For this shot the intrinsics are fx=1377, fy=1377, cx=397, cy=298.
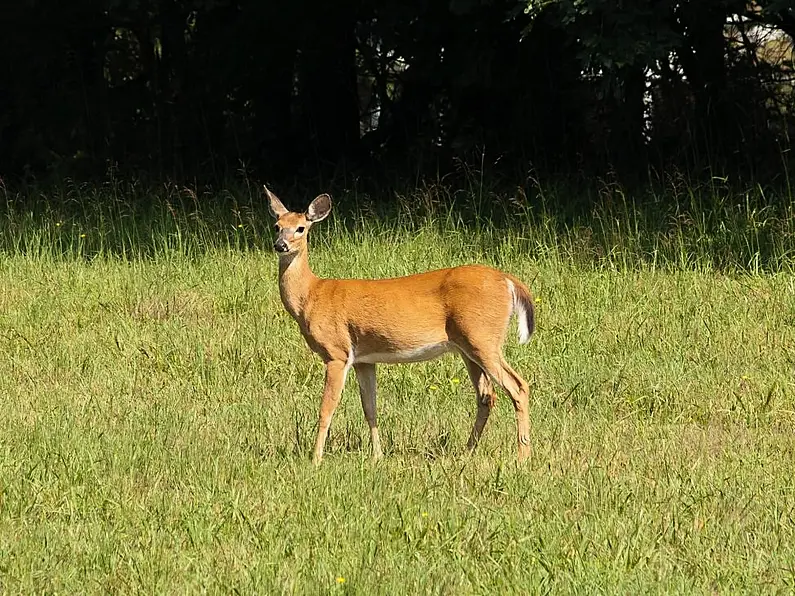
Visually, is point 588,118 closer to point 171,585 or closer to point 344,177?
point 344,177

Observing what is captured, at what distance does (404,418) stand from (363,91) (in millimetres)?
9499

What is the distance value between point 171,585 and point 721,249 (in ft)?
21.0

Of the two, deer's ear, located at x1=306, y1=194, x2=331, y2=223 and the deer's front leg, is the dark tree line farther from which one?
the deer's front leg

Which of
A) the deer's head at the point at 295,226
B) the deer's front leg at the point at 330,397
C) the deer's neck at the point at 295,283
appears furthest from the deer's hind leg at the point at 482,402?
the deer's head at the point at 295,226

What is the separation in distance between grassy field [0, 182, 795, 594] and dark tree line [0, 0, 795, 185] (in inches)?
57.7

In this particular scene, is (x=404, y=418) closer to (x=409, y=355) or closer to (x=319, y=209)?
(x=409, y=355)

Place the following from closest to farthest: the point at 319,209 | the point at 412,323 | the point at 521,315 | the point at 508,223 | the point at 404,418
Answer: the point at 412,323, the point at 521,315, the point at 319,209, the point at 404,418, the point at 508,223

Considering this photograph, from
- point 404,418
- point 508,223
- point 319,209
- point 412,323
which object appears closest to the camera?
point 412,323

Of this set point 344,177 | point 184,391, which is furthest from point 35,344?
point 344,177

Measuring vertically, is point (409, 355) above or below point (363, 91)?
below

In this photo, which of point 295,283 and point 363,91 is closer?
point 295,283

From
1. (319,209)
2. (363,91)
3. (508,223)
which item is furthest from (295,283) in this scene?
(363,91)

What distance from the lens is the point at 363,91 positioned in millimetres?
15750

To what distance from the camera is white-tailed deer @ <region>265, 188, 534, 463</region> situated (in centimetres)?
596
